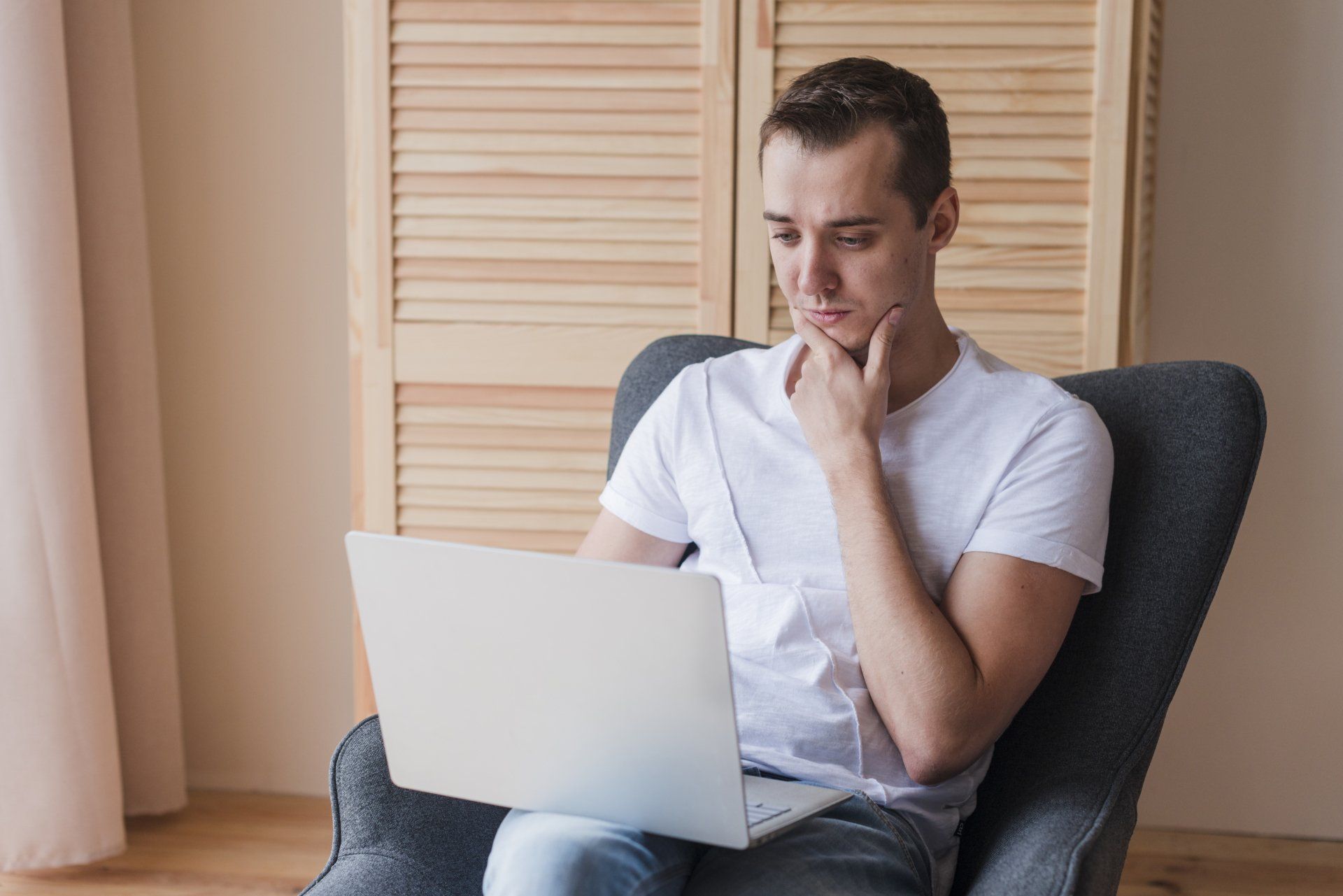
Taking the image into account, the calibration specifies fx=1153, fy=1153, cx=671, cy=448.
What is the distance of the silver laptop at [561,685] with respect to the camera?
2.70 ft

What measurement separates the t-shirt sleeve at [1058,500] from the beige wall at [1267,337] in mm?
957

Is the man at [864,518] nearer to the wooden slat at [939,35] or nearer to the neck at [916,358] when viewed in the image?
the neck at [916,358]

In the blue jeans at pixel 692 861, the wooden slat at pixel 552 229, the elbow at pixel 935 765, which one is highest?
the wooden slat at pixel 552 229

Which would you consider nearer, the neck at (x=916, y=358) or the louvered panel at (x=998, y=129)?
the neck at (x=916, y=358)

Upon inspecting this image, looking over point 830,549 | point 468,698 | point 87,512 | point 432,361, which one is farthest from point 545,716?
point 87,512

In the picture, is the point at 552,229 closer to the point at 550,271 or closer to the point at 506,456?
the point at 550,271

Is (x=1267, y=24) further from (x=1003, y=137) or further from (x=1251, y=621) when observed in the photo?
(x=1251, y=621)

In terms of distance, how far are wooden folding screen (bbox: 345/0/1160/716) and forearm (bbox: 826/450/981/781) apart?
0.70 metres

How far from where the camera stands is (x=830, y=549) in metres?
1.19

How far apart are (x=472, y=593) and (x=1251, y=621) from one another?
1670 mm

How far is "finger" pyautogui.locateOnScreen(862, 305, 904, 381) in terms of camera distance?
3.97ft

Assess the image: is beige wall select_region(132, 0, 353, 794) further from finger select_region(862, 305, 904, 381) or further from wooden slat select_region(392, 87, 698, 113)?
finger select_region(862, 305, 904, 381)

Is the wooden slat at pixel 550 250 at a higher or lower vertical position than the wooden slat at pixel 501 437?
higher

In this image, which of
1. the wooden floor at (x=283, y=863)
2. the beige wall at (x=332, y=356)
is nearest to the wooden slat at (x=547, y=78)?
the beige wall at (x=332, y=356)
